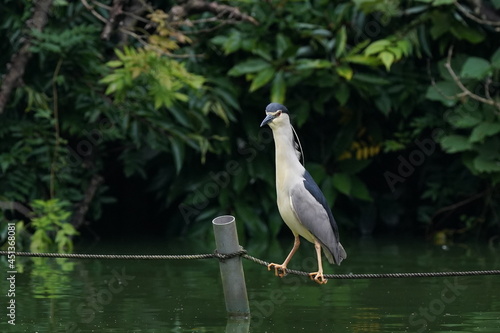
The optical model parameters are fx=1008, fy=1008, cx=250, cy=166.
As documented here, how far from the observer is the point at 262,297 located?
6.89 metres

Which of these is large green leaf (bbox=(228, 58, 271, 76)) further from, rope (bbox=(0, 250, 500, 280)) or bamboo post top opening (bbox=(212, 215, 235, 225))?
rope (bbox=(0, 250, 500, 280))

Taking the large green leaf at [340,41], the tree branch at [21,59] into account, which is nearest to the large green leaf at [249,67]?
A: the large green leaf at [340,41]

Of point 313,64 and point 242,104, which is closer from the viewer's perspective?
point 313,64

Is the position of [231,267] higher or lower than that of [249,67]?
lower

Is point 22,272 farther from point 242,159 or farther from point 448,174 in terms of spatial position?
point 448,174

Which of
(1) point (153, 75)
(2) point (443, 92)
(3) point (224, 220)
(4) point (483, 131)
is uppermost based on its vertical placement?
(1) point (153, 75)

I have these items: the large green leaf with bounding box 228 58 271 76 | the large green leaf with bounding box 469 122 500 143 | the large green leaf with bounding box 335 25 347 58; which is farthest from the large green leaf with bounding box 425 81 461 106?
the large green leaf with bounding box 228 58 271 76

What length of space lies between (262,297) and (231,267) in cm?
136

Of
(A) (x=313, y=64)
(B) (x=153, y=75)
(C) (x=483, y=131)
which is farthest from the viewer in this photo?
(A) (x=313, y=64)

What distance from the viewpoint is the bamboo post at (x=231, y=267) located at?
5.53 meters

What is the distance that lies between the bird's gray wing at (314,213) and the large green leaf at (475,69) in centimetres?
434

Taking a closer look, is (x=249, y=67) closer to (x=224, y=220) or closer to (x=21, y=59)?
(x=21, y=59)

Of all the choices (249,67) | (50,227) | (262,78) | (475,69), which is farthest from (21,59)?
(475,69)

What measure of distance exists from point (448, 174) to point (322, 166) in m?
1.41
